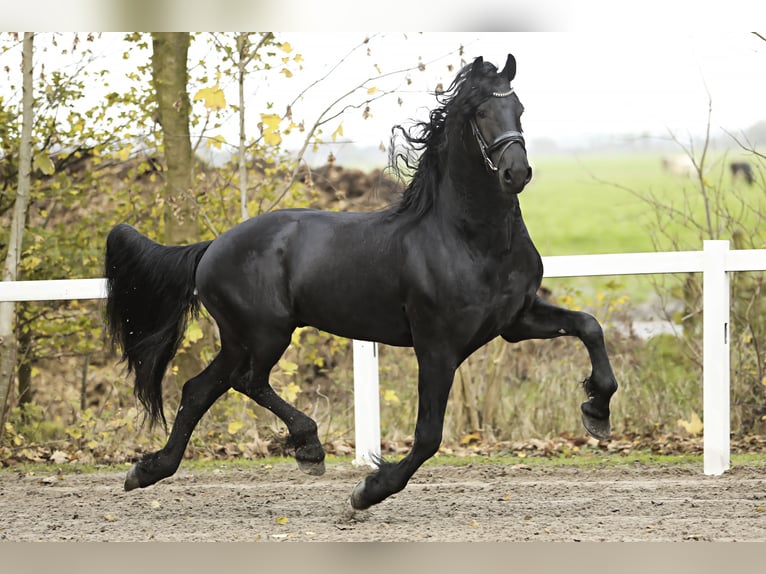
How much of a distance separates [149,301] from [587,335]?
2.51 m

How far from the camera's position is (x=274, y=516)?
5.68 meters

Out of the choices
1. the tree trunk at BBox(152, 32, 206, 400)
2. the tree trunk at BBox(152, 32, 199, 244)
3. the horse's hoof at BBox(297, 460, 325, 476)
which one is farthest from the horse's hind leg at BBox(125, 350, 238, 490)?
the tree trunk at BBox(152, 32, 199, 244)

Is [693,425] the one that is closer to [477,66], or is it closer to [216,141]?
[477,66]

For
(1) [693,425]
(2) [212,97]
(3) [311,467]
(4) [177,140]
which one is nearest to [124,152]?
(4) [177,140]

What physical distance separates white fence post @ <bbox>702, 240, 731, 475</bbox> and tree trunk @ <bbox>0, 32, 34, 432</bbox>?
17.1 feet

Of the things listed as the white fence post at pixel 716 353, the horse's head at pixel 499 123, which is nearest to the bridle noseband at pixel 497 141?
the horse's head at pixel 499 123

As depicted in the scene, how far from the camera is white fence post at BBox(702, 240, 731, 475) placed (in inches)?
262

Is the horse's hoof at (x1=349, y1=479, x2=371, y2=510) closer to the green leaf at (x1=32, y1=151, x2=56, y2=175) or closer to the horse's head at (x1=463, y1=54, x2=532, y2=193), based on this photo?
the horse's head at (x1=463, y1=54, x2=532, y2=193)

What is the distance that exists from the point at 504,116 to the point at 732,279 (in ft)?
13.4

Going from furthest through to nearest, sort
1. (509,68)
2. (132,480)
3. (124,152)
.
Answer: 1. (124,152)
2. (132,480)
3. (509,68)

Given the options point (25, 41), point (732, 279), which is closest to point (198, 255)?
point (25, 41)

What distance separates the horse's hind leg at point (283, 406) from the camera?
5703mm

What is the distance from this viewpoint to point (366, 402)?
7.21 meters

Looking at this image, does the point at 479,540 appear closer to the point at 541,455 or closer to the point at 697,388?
the point at 541,455
